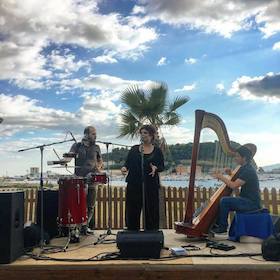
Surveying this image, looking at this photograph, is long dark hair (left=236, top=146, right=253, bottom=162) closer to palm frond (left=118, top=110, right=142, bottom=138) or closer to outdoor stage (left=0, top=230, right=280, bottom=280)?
outdoor stage (left=0, top=230, right=280, bottom=280)

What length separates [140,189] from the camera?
5281 millimetres

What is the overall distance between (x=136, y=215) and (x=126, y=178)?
0.51m

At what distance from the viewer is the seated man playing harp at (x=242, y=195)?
5328mm

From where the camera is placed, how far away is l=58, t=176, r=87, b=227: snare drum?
16.5 ft

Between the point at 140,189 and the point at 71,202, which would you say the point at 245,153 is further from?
the point at 71,202

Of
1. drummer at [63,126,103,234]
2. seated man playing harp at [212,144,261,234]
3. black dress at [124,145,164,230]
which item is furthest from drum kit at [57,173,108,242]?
seated man playing harp at [212,144,261,234]

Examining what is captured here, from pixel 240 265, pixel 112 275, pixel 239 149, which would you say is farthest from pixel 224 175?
pixel 112 275

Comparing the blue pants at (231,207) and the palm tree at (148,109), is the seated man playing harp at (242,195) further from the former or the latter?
the palm tree at (148,109)

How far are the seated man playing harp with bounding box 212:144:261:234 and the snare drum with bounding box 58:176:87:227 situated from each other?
1797 millimetres

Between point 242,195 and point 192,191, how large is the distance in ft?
2.42

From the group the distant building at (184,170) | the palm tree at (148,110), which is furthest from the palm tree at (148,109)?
the distant building at (184,170)

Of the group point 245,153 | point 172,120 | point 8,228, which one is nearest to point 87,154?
point 8,228

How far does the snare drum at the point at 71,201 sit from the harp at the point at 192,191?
137 centimetres

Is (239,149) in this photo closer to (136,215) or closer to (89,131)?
(136,215)
